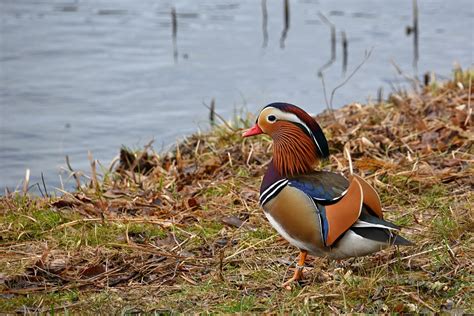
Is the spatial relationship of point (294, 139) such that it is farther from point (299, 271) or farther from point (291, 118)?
point (299, 271)

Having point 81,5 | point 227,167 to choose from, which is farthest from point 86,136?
point 81,5

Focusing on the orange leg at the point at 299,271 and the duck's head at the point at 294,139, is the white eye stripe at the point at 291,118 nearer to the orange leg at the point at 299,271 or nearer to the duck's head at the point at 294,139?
the duck's head at the point at 294,139

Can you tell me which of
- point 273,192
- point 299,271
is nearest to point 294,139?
point 273,192

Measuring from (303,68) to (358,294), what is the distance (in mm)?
7281

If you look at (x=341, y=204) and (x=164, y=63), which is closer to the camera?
(x=341, y=204)

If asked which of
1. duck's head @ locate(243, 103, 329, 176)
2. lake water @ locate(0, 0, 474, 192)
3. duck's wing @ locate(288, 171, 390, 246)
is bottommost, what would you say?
lake water @ locate(0, 0, 474, 192)

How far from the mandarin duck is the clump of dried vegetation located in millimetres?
173

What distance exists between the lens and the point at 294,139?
15.0 ft

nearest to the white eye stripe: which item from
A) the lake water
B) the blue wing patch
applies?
the blue wing patch

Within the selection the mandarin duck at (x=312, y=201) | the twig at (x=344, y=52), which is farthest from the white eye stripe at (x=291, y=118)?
the twig at (x=344, y=52)

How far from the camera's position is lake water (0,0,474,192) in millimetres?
9289

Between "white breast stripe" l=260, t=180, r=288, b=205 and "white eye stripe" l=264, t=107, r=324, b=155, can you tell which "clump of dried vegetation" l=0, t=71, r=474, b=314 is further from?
"white eye stripe" l=264, t=107, r=324, b=155

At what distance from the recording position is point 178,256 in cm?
474

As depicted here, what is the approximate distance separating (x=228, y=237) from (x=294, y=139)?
82cm
